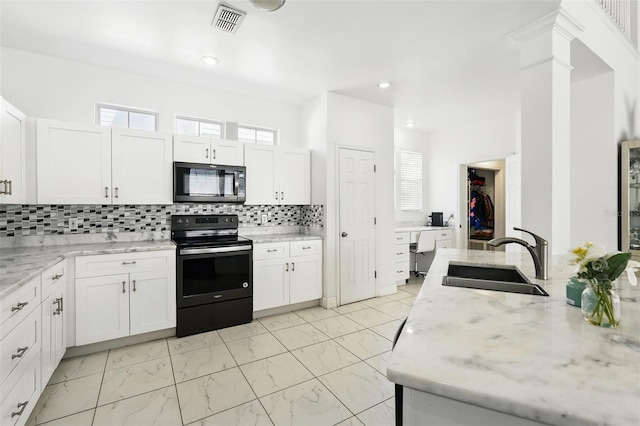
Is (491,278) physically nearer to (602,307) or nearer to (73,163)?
(602,307)

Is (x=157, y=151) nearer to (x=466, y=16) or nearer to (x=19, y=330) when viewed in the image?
(x=19, y=330)

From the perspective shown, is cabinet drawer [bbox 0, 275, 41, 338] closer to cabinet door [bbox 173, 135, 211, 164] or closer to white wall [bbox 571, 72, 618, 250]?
cabinet door [bbox 173, 135, 211, 164]

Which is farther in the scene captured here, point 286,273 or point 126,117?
point 286,273

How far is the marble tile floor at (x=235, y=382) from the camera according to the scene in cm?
185

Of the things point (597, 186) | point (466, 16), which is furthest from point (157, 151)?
point (597, 186)

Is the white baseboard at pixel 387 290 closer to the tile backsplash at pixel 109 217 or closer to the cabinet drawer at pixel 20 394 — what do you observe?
the tile backsplash at pixel 109 217

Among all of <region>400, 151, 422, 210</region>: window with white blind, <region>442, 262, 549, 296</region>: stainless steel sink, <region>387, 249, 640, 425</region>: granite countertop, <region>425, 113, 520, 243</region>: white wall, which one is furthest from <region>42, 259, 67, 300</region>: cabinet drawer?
<region>425, 113, 520, 243</region>: white wall

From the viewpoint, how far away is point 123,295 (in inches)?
106

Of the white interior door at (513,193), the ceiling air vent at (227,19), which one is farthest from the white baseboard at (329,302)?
the ceiling air vent at (227,19)

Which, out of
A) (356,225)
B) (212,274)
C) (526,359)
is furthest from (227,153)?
(526,359)

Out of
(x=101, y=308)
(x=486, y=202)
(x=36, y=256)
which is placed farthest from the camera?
(x=486, y=202)

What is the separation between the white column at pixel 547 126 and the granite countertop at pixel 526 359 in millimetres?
1259

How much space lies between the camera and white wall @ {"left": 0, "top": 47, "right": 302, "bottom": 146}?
2.82m

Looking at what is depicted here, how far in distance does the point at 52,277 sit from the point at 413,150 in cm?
550
